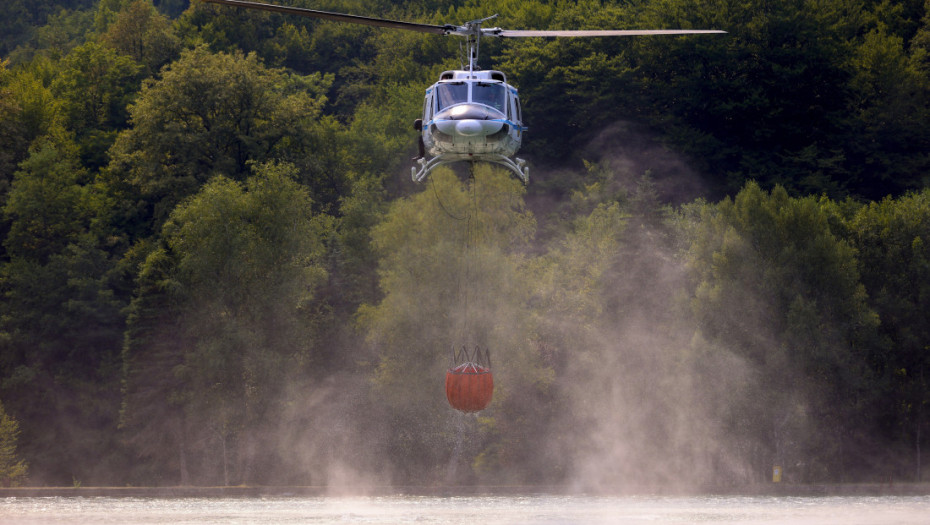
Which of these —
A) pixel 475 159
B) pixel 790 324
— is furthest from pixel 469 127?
pixel 790 324

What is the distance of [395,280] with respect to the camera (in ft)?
A: 164

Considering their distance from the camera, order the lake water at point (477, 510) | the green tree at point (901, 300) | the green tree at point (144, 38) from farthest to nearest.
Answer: the green tree at point (144, 38) → the green tree at point (901, 300) → the lake water at point (477, 510)

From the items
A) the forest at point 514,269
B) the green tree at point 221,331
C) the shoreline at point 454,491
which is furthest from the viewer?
the green tree at point 221,331

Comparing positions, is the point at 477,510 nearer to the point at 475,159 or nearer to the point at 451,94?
the point at 475,159

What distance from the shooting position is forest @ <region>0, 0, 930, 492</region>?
4794 cm

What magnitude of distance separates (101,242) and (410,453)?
22510 millimetres

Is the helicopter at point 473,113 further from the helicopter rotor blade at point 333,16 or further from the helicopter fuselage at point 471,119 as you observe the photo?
the helicopter rotor blade at point 333,16

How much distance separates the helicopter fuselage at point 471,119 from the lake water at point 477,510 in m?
14.8

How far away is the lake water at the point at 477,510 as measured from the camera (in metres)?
37.9

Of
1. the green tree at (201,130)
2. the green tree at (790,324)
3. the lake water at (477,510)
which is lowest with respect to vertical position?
the lake water at (477,510)

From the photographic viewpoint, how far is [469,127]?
88.1 ft

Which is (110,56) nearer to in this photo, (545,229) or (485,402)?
(545,229)

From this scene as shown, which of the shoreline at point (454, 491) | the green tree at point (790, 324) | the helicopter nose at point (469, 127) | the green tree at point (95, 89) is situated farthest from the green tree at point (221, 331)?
the helicopter nose at point (469, 127)

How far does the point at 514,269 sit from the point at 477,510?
13.7 metres
